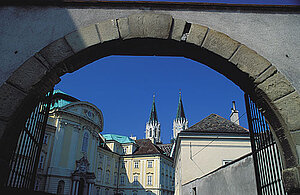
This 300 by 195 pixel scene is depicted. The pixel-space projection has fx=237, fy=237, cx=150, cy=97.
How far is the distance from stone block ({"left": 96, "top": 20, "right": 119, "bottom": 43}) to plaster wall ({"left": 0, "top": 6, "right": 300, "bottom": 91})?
14cm

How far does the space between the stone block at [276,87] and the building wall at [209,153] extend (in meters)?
13.8

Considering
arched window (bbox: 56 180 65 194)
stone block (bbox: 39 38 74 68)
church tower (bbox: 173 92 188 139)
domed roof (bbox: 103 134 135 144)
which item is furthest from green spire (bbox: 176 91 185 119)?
stone block (bbox: 39 38 74 68)

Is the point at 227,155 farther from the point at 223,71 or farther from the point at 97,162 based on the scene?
the point at 97,162

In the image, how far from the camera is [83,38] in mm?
3283

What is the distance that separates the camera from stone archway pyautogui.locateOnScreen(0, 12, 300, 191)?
2.85 metres

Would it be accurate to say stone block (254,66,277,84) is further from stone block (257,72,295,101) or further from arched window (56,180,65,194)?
arched window (56,180,65,194)

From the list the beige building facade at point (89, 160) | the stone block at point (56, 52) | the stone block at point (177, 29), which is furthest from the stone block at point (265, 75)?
the beige building facade at point (89, 160)

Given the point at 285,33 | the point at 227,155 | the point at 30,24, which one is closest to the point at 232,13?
the point at 285,33

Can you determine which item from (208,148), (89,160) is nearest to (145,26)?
(208,148)

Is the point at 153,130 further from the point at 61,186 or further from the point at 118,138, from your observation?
the point at 61,186

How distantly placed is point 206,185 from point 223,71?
315 inches

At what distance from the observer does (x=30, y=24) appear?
340 cm

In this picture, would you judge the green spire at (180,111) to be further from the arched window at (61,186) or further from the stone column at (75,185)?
the arched window at (61,186)

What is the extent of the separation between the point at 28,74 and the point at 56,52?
460mm
